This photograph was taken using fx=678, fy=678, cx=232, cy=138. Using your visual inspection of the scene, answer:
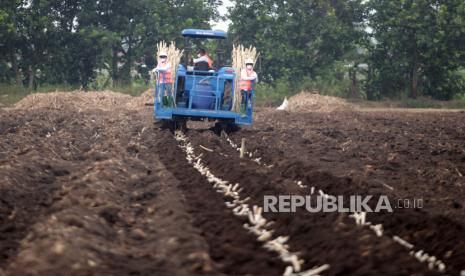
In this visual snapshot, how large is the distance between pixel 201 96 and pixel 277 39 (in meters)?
18.5

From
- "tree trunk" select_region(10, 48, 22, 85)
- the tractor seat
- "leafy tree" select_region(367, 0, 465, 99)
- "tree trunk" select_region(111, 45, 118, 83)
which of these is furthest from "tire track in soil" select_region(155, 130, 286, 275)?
"tree trunk" select_region(111, 45, 118, 83)

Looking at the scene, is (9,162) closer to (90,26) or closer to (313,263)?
(313,263)

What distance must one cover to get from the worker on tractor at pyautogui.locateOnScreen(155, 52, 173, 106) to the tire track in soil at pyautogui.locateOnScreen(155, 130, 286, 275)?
6.35 m

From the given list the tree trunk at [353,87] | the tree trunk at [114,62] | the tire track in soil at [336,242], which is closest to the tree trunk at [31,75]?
the tree trunk at [114,62]

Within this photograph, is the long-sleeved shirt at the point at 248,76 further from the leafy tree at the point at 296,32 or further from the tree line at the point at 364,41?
the leafy tree at the point at 296,32

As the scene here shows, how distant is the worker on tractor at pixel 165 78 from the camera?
14.5 metres

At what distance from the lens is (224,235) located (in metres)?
5.30

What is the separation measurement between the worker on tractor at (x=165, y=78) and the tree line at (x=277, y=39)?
15846 millimetres

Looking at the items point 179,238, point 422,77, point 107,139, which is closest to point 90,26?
point 422,77

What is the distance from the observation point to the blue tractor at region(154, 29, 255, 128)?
47.8 ft

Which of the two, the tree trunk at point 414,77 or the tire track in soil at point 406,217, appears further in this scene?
the tree trunk at point 414,77

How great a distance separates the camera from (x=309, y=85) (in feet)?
105

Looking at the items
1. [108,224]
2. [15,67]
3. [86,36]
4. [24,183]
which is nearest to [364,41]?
[86,36]

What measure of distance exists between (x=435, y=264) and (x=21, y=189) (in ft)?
14.7
